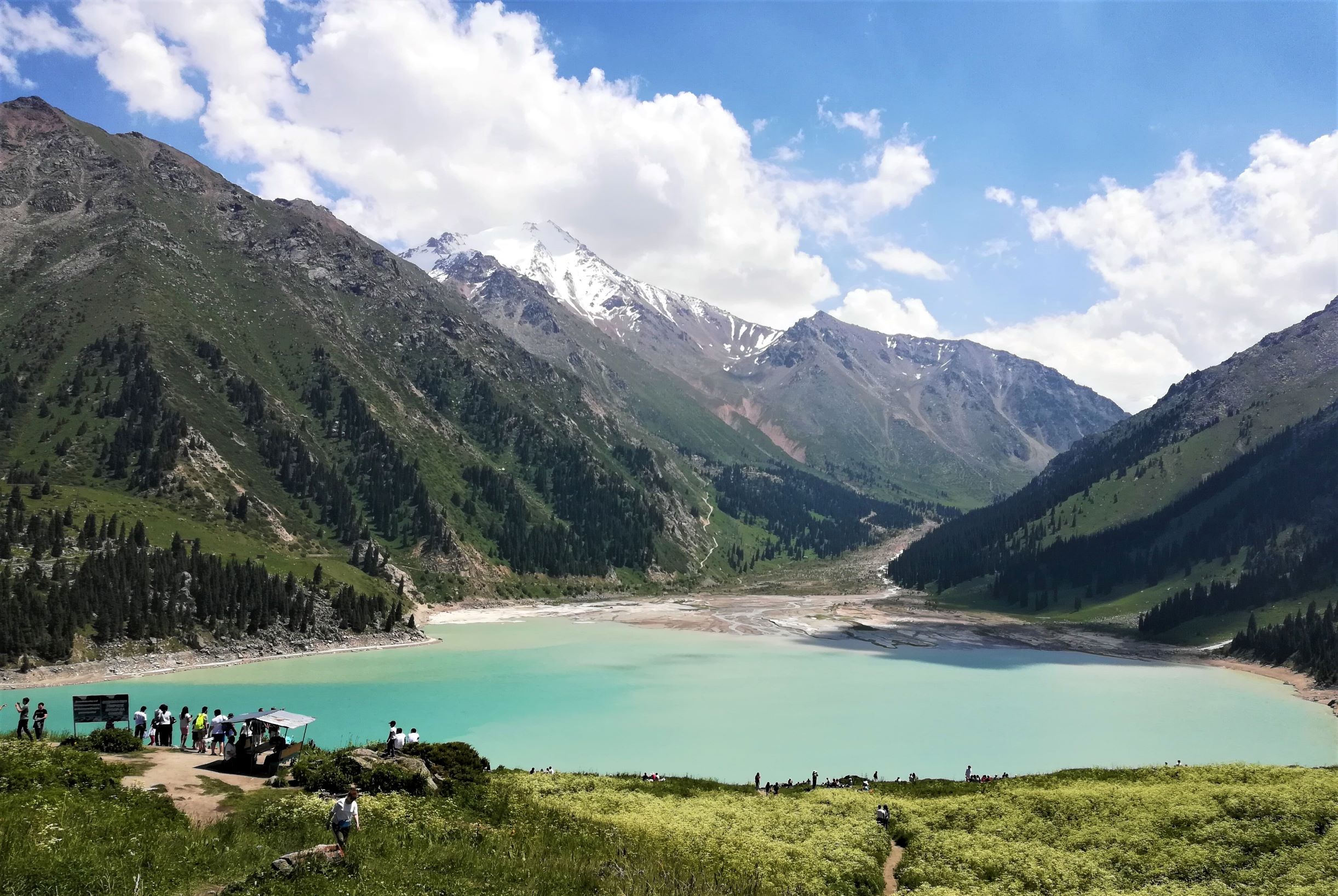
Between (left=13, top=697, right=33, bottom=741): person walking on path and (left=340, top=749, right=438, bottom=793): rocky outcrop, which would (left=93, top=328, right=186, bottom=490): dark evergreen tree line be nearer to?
Result: (left=13, top=697, right=33, bottom=741): person walking on path

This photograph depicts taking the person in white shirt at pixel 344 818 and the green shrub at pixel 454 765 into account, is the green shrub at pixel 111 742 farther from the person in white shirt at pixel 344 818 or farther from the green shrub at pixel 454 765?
the person in white shirt at pixel 344 818

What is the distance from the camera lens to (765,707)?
90.5 meters

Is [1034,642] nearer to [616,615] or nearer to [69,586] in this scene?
[616,615]

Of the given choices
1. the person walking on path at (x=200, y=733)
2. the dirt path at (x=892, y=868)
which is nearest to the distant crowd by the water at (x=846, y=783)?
the dirt path at (x=892, y=868)

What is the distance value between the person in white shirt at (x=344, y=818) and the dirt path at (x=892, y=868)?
821 inches

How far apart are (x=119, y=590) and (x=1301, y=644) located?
192m

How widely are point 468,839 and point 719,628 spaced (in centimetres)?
15128

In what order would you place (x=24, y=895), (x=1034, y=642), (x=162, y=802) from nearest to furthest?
(x=24, y=895) < (x=162, y=802) < (x=1034, y=642)

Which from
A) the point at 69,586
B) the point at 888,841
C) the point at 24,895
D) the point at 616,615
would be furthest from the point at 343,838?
the point at 616,615

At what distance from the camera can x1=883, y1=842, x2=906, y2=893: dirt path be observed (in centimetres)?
3033

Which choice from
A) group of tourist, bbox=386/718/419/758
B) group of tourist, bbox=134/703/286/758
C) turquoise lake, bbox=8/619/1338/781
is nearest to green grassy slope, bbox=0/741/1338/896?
group of tourist, bbox=386/718/419/758

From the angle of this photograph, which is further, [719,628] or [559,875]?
[719,628]

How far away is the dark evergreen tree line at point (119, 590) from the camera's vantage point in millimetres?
91250

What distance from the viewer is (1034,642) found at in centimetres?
16525
